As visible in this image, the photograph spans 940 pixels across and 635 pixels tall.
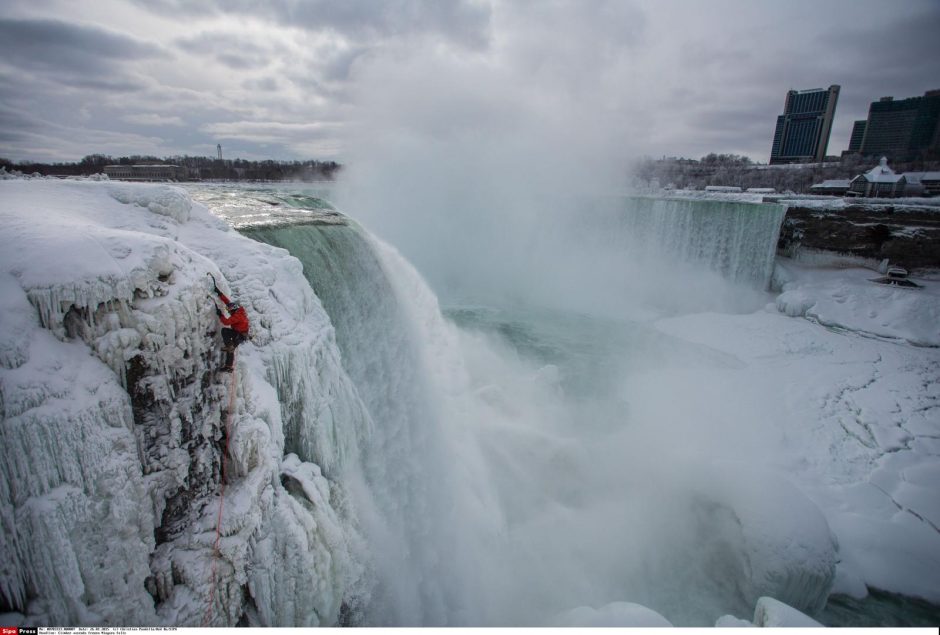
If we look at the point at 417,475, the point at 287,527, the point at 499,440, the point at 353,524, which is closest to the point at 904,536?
the point at 499,440

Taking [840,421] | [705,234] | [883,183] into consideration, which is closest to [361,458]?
[840,421]

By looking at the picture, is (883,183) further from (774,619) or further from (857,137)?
(774,619)

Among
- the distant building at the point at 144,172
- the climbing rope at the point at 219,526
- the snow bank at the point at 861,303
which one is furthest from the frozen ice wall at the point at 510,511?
the distant building at the point at 144,172

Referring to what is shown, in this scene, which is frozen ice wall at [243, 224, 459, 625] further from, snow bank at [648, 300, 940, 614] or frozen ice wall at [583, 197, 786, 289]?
frozen ice wall at [583, 197, 786, 289]

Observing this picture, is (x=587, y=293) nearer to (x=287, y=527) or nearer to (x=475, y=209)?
(x=475, y=209)

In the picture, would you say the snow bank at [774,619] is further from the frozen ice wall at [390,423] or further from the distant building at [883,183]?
the distant building at [883,183]

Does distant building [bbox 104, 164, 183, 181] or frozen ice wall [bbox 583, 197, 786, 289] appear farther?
distant building [bbox 104, 164, 183, 181]

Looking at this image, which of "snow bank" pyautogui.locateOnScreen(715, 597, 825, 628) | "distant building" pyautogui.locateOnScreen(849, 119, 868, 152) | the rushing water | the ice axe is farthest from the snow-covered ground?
"distant building" pyautogui.locateOnScreen(849, 119, 868, 152)
